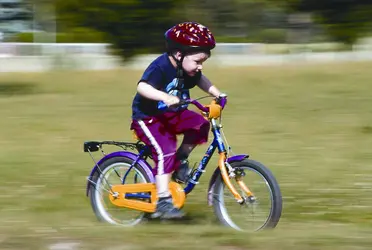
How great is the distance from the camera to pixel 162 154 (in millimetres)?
6039

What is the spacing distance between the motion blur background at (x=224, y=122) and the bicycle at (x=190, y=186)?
8.0 inches

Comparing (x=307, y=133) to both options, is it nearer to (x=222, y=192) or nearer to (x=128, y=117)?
(x=128, y=117)

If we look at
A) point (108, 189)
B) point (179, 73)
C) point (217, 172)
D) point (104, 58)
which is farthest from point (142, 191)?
point (104, 58)

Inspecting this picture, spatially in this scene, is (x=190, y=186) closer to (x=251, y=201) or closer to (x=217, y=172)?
(x=217, y=172)

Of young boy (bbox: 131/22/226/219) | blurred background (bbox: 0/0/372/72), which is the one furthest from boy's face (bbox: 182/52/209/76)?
blurred background (bbox: 0/0/372/72)

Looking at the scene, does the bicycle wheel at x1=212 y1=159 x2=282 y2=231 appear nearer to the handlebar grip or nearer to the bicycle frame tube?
the bicycle frame tube

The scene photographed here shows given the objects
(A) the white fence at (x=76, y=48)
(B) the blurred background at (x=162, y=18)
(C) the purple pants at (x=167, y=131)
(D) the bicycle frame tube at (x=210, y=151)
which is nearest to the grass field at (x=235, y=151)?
(D) the bicycle frame tube at (x=210, y=151)

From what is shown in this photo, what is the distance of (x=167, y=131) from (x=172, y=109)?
0.18 m

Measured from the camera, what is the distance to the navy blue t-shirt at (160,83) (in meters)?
5.93

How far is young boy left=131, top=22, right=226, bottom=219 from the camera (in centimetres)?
595

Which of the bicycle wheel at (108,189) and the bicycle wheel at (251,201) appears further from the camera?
the bicycle wheel at (108,189)

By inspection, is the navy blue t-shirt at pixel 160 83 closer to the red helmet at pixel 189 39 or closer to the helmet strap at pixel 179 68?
the helmet strap at pixel 179 68

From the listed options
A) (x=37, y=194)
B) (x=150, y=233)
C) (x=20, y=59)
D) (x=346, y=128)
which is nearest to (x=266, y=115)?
(x=346, y=128)

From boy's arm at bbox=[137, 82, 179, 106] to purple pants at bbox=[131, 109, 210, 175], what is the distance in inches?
11.9
